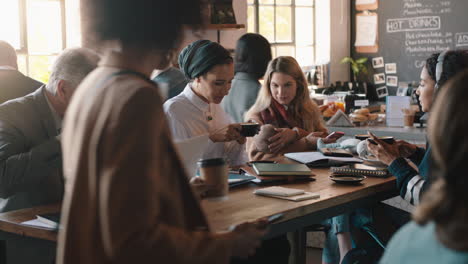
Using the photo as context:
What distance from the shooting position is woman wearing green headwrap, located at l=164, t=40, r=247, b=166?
300 centimetres

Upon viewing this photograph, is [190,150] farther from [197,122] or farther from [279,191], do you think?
[197,122]

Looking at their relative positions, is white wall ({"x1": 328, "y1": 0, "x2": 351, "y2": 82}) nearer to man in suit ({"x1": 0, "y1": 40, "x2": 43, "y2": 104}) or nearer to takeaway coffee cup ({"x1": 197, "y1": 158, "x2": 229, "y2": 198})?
man in suit ({"x1": 0, "y1": 40, "x2": 43, "y2": 104})

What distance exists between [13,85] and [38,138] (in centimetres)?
134

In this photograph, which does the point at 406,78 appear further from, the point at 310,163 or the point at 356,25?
the point at 310,163

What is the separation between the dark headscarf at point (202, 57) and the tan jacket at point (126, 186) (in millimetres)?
1852

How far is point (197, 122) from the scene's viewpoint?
3.08 meters

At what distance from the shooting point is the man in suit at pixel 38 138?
232 cm


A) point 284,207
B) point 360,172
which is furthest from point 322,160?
point 284,207

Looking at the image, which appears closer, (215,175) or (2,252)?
(215,175)

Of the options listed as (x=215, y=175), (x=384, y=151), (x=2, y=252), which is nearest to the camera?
(x=215, y=175)

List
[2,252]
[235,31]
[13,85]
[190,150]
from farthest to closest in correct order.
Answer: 1. [235,31]
2. [13,85]
3. [2,252]
4. [190,150]

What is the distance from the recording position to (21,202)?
2434 millimetres

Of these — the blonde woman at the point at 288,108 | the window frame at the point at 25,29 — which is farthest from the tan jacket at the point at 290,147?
the window frame at the point at 25,29

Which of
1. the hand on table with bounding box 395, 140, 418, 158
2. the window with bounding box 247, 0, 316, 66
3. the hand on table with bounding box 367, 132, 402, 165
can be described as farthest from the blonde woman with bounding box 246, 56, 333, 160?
the window with bounding box 247, 0, 316, 66
